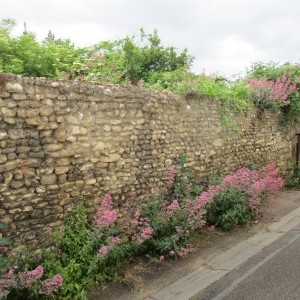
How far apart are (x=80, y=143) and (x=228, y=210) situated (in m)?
3.49

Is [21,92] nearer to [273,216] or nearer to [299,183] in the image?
[273,216]

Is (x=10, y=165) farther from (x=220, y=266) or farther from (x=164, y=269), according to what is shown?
(x=220, y=266)

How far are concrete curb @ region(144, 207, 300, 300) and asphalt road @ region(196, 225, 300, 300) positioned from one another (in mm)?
110

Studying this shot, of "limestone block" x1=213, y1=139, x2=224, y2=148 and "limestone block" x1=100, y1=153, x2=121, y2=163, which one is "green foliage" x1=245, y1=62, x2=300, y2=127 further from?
"limestone block" x1=100, y1=153, x2=121, y2=163

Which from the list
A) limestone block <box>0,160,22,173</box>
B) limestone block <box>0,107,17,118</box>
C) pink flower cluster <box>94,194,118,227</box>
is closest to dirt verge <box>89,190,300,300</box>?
pink flower cluster <box>94,194,118,227</box>

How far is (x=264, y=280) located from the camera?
4559mm

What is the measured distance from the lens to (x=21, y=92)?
4.28 metres

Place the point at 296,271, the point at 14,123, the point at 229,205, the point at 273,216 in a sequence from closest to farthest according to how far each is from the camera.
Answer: the point at 14,123, the point at 296,271, the point at 229,205, the point at 273,216

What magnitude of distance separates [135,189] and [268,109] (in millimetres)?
6187

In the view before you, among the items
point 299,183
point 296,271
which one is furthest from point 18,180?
point 299,183

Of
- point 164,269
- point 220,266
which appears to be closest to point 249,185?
point 220,266

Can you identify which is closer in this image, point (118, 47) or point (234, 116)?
point (234, 116)

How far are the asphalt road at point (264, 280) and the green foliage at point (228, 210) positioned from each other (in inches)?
44.2

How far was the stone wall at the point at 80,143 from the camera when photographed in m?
4.21
